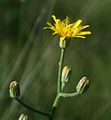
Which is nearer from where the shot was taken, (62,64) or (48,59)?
(62,64)

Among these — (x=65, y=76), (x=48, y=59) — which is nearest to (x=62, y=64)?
(x=65, y=76)

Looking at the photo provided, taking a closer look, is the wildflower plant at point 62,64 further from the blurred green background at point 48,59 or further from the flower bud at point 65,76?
the blurred green background at point 48,59

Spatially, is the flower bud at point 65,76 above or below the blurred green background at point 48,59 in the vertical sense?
below

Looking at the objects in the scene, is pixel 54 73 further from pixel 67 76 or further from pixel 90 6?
pixel 67 76

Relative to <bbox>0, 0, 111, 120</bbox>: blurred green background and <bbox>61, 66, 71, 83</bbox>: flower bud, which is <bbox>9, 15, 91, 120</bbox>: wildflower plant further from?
<bbox>0, 0, 111, 120</bbox>: blurred green background

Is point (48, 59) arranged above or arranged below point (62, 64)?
above

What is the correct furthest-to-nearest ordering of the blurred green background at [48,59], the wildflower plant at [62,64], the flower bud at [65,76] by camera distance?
1. the blurred green background at [48,59]
2. the flower bud at [65,76]
3. the wildflower plant at [62,64]

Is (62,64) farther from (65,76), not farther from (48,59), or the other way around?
(48,59)

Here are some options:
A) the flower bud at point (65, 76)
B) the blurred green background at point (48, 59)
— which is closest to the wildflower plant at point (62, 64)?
the flower bud at point (65, 76)

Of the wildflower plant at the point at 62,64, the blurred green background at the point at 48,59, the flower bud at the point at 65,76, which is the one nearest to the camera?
the wildflower plant at the point at 62,64
